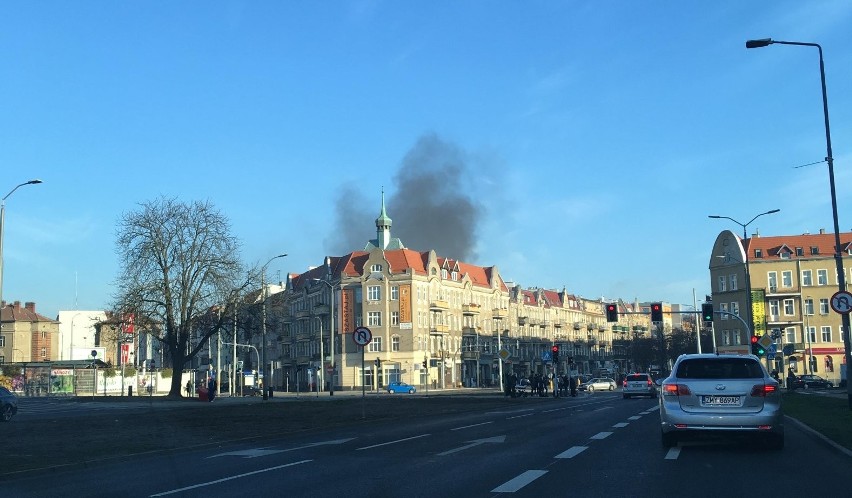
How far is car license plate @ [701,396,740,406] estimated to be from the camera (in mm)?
14398

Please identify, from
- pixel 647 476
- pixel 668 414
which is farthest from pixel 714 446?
pixel 647 476

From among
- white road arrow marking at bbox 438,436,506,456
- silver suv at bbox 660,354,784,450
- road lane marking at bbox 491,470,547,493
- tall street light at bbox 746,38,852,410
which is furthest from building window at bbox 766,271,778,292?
road lane marking at bbox 491,470,547,493

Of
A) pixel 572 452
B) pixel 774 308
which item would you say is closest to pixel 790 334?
pixel 774 308

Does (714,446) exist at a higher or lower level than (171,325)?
lower

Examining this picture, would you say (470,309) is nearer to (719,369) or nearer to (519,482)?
(719,369)

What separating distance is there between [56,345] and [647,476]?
125905 millimetres

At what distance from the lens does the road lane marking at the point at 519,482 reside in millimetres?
10633

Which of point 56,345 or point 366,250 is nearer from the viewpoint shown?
point 366,250

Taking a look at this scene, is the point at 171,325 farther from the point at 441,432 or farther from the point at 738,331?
the point at 738,331

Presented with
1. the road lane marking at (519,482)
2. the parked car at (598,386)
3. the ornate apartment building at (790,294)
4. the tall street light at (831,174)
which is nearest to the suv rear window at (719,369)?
the road lane marking at (519,482)

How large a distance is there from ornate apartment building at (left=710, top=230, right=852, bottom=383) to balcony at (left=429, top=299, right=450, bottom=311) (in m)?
32.1

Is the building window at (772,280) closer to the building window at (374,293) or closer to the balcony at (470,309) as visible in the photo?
the balcony at (470,309)

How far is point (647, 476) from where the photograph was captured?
11766 millimetres

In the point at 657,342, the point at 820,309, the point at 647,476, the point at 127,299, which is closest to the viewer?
the point at 647,476
